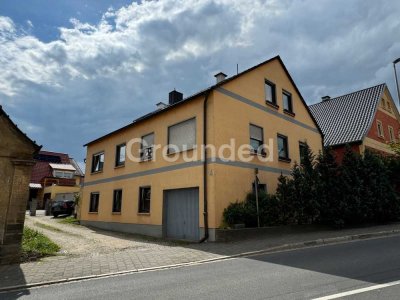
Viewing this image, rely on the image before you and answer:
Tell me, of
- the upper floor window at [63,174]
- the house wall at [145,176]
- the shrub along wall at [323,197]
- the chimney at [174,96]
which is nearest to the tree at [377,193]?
the shrub along wall at [323,197]

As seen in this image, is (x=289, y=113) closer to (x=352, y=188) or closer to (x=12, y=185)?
(x=352, y=188)

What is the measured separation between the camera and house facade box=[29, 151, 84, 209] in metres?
40.7

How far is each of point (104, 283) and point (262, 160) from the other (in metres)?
10.4

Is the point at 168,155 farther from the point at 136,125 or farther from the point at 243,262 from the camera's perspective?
the point at 243,262

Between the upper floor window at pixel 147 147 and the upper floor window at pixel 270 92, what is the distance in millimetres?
6703

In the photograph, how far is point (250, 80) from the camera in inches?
627

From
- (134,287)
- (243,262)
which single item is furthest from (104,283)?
(243,262)

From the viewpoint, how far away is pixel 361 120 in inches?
956

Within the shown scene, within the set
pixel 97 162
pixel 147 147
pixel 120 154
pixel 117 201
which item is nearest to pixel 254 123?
pixel 147 147

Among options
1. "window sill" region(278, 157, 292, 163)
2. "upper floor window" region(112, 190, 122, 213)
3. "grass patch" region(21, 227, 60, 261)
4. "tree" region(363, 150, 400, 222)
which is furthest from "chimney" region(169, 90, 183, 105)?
"grass patch" region(21, 227, 60, 261)

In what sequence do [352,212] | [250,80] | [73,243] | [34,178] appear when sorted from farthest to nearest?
[34,178]
[250,80]
[352,212]
[73,243]

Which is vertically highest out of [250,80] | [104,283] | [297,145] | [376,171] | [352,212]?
[250,80]

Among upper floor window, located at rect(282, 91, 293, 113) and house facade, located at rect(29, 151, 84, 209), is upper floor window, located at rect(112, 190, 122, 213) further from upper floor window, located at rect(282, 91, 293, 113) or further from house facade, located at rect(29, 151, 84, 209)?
house facade, located at rect(29, 151, 84, 209)

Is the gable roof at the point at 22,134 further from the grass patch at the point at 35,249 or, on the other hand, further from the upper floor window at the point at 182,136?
the upper floor window at the point at 182,136
